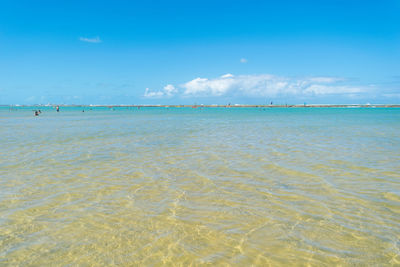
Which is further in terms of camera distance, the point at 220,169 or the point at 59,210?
the point at 220,169

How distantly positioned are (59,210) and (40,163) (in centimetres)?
602

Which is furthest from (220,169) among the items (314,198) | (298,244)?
(298,244)

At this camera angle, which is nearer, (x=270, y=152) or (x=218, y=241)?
(x=218, y=241)

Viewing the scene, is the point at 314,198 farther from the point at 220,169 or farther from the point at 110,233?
the point at 110,233

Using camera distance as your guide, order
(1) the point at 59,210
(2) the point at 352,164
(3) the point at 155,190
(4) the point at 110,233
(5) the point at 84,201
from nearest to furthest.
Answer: (4) the point at 110,233 < (1) the point at 59,210 < (5) the point at 84,201 < (3) the point at 155,190 < (2) the point at 352,164

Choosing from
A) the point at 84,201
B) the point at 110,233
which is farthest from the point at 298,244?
the point at 84,201

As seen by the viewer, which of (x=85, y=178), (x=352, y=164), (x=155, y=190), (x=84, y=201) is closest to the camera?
(x=84, y=201)

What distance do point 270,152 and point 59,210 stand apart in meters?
10.2

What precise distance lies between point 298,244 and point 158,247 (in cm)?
253

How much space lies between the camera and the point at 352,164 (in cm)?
1079

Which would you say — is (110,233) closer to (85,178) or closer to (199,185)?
(199,185)

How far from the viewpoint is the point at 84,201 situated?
682 centimetres

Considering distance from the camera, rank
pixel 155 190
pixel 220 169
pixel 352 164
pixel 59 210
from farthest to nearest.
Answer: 1. pixel 352 164
2. pixel 220 169
3. pixel 155 190
4. pixel 59 210

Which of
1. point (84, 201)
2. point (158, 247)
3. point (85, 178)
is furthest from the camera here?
point (85, 178)
